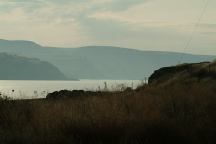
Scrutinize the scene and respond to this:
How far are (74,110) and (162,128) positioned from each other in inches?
111

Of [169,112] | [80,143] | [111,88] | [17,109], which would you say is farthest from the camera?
[111,88]

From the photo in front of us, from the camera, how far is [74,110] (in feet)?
41.0

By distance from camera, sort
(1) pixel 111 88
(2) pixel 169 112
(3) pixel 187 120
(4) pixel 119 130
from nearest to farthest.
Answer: (4) pixel 119 130
(3) pixel 187 120
(2) pixel 169 112
(1) pixel 111 88

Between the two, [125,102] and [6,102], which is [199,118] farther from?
[6,102]

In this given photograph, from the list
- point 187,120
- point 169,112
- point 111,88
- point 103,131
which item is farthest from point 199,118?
point 111,88

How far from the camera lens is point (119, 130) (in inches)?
404

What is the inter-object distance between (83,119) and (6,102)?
2.83m

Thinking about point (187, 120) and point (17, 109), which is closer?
point (187, 120)

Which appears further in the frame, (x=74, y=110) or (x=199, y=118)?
(x=74, y=110)

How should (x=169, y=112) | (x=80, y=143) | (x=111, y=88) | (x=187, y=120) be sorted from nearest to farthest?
(x=80, y=143) → (x=187, y=120) → (x=169, y=112) → (x=111, y=88)

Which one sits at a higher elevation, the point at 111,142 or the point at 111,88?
the point at 111,88

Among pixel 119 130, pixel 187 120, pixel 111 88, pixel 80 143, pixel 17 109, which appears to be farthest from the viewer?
pixel 111 88

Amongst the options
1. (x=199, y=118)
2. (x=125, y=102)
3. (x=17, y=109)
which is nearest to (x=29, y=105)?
(x=17, y=109)

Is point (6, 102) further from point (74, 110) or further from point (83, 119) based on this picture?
point (83, 119)
